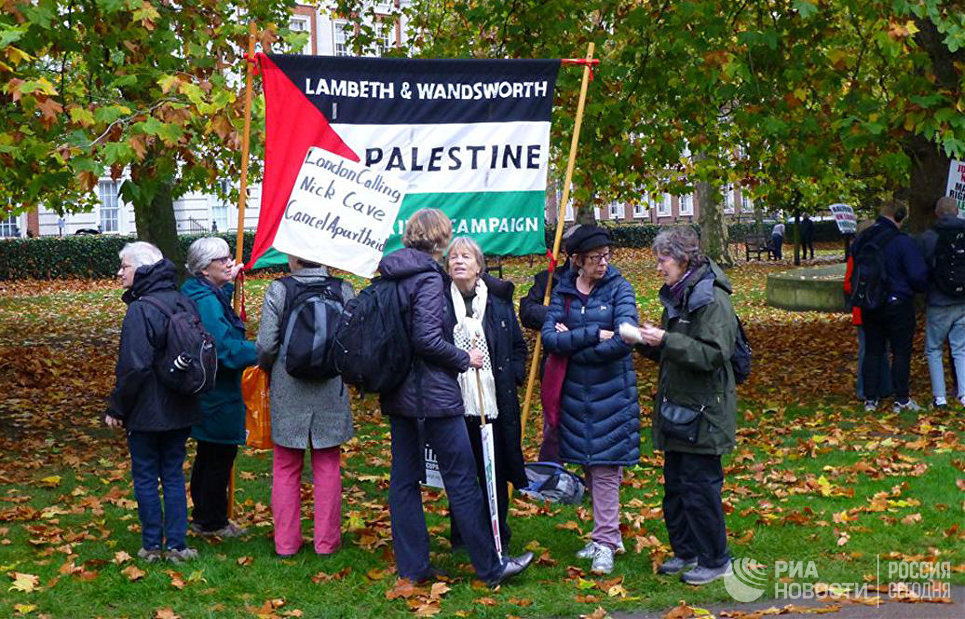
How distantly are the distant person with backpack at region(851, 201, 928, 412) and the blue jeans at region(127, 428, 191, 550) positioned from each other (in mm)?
6567

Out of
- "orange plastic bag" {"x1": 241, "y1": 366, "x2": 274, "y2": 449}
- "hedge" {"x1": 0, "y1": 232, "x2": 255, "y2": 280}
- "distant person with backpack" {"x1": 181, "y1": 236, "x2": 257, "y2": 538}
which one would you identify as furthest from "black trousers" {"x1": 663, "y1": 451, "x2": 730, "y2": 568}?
"hedge" {"x1": 0, "y1": 232, "x2": 255, "y2": 280}

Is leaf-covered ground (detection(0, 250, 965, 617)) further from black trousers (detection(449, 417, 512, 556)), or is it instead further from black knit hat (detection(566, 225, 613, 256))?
black knit hat (detection(566, 225, 613, 256))

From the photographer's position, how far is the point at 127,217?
157 feet

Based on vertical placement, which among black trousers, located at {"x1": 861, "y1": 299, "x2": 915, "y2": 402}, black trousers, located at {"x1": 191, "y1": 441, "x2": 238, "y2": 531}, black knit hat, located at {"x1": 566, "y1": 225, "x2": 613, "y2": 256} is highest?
black knit hat, located at {"x1": 566, "y1": 225, "x2": 613, "y2": 256}

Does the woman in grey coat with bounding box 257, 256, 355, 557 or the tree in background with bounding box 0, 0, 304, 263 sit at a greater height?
the tree in background with bounding box 0, 0, 304, 263

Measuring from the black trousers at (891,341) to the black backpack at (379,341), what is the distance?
633cm

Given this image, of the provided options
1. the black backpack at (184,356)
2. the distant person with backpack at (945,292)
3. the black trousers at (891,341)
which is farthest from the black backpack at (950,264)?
the black backpack at (184,356)

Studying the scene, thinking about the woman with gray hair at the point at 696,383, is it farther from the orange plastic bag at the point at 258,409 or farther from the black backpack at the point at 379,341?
the orange plastic bag at the point at 258,409

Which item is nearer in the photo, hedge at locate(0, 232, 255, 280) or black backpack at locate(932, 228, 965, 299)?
black backpack at locate(932, 228, 965, 299)

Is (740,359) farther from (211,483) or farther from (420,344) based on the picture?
(211,483)

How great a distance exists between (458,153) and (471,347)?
174 cm

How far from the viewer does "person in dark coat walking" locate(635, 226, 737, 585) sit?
237 inches

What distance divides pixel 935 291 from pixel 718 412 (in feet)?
18.5

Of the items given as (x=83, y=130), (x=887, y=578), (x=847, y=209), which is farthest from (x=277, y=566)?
(x=847, y=209)
